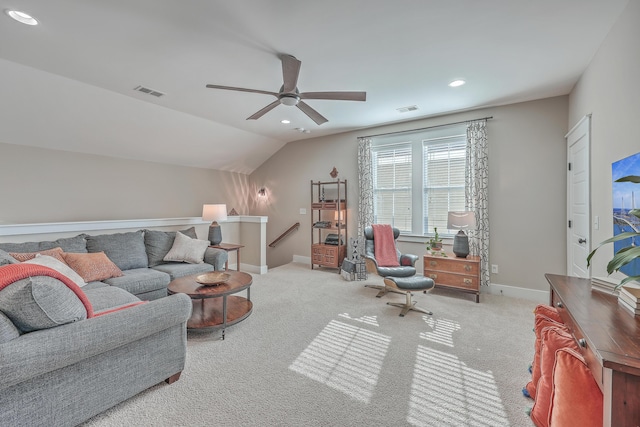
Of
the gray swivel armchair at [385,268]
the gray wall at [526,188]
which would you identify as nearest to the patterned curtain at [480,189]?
the gray wall at [526,188]

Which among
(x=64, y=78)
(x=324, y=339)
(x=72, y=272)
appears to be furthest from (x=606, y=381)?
(x=64, y=78)

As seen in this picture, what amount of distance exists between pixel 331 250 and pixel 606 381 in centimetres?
434

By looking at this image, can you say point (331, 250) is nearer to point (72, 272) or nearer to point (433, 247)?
point (433, 247)

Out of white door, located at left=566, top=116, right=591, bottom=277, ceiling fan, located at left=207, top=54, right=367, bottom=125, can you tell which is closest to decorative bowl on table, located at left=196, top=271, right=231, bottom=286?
ceiling fan, located at left=207, top=54, right=367, bottom=125

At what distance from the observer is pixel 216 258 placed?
405 centimetres

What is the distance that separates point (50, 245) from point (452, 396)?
4.29m

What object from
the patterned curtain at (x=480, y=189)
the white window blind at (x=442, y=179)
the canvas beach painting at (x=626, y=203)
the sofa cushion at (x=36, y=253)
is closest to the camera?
the canvas beach painting at (x=626, y=203)

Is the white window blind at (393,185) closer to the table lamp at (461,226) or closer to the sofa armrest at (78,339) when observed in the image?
the table lamp at (461,226)

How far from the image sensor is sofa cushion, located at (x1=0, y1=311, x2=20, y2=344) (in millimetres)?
1340

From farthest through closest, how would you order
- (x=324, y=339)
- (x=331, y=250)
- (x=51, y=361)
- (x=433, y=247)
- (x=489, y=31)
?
1. (x=331, y=250)
2. (x=433, y=247)
3. (x=324, y=339)
4. (x=489, y=31)
5. (x=51, y=361)

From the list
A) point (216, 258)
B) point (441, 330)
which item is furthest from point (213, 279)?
point (441, 330)

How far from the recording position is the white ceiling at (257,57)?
81.1 inches

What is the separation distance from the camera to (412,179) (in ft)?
15.6

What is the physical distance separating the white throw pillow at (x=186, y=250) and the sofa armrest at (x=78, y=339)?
6.83ft
